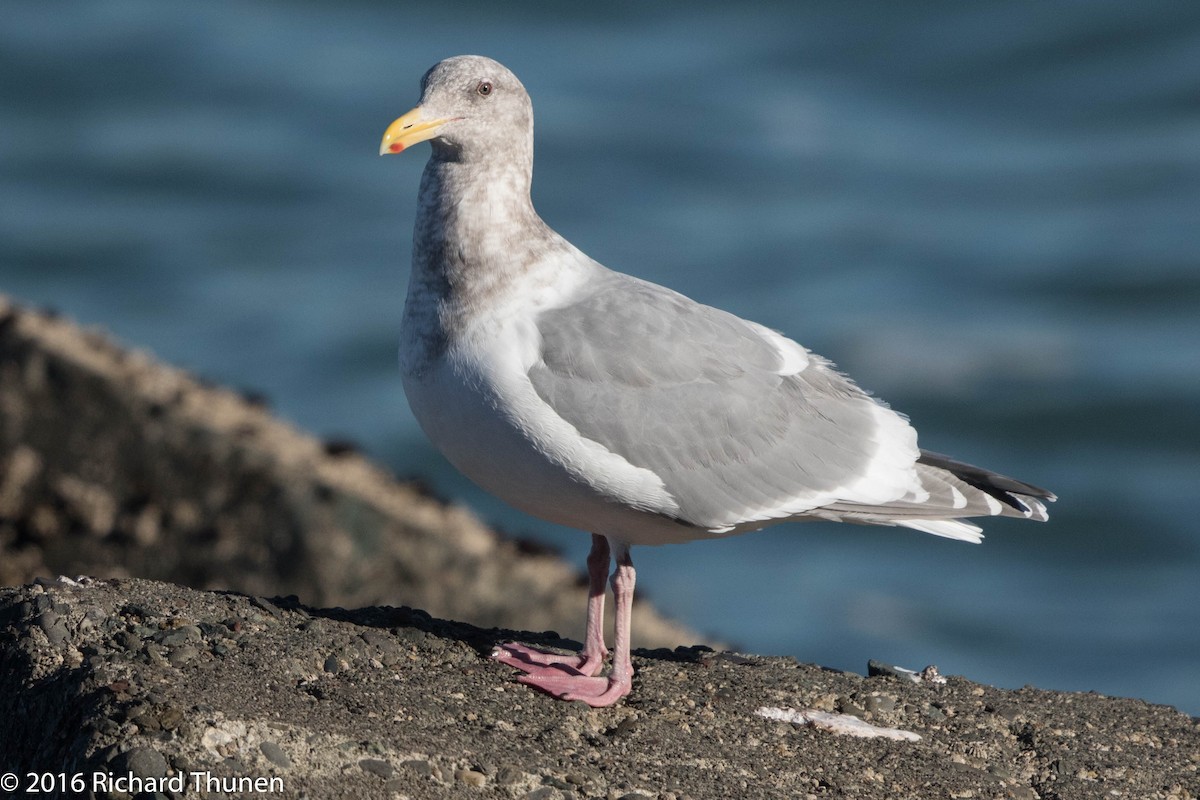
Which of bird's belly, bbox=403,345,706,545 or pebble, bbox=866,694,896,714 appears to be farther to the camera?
pebble, bbox=866,694,896,714

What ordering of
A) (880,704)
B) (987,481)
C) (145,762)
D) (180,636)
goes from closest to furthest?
(145,762), (180,636), (880,704), (987,481)

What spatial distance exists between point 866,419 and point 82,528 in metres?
4.87

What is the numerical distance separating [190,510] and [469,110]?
4.02 meters

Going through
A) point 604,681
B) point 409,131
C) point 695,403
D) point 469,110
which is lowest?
point 604,681

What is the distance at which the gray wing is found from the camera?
5891 millimetres

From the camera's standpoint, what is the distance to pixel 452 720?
5398 mm

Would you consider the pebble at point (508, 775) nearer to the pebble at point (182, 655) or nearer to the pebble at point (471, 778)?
the pebble at point (471, 778)

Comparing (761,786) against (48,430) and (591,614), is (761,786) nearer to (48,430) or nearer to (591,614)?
(591,614)

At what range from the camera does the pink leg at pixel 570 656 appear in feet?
19.7

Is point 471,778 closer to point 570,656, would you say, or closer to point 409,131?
point 570,656

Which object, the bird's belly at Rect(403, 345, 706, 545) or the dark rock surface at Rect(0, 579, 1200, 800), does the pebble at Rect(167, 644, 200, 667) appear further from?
the bird's belly at Rect(403, 345, 706, 545)

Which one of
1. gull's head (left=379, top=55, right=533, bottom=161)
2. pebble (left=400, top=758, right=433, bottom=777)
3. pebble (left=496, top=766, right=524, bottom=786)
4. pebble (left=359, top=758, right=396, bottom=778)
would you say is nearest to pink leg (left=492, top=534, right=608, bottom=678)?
pebble (left=496, top=766, right=524, bottom=786)

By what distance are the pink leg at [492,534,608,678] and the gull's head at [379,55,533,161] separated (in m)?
1.86

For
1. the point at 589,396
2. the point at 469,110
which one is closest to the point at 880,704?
the point at 589,396
